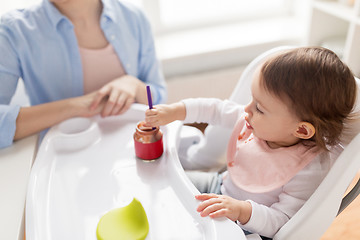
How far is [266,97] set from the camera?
691 millimetres

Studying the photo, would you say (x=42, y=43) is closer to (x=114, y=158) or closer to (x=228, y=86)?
(x=114, y=158)

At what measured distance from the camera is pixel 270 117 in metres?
0.70

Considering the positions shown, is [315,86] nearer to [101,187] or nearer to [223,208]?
[223,208]

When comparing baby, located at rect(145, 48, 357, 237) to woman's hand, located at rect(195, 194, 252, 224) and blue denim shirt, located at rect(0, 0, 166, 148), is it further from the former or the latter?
blue denim shirt, located at rect(0, 0, 166, 148)

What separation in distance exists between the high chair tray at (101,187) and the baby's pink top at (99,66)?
20 cm

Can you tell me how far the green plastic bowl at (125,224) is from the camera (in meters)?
0.62

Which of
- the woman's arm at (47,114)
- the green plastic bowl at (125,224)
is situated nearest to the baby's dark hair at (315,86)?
the green plastic bowl at (125,224)

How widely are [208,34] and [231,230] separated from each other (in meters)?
1.54

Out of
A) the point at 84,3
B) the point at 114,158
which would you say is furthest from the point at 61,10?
the point at 114,158

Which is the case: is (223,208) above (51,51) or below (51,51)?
A: below

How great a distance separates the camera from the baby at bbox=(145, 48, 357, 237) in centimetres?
64

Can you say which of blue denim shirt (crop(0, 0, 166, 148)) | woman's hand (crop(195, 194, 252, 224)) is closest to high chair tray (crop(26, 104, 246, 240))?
woman's hand (crop(195, 194, 252, 224))

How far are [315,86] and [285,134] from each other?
14cm

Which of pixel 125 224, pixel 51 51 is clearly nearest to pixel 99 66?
pixel 51 51
